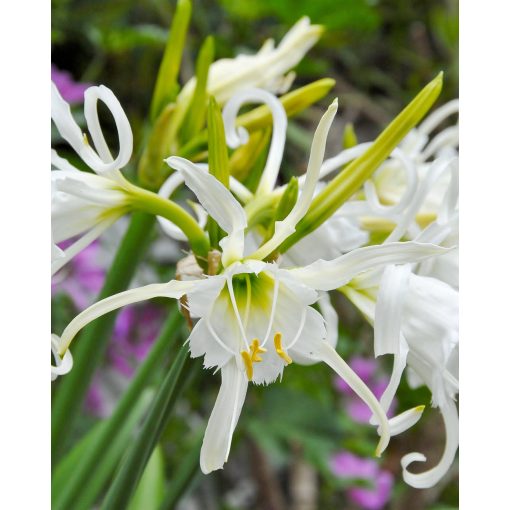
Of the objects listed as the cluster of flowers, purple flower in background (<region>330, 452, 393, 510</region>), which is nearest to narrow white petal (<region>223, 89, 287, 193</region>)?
the cluster of flowers

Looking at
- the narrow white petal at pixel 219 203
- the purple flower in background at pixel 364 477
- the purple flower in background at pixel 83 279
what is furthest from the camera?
the purple flower in background at pixel 364 477

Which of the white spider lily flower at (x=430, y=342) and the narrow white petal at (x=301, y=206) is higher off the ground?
the narrow white petal at (x=301, y=206)

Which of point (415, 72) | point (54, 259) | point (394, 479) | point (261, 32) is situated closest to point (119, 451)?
point (54, 259)

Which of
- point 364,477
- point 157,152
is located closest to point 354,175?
point 157,152

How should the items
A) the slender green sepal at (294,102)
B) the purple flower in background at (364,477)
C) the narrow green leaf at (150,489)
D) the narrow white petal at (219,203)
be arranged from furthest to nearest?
the purple flower in background at (364,477) < the narrow green leaf at (150,489) < the slender green sepal at (294,102) < the narrow white petal at (219,203)

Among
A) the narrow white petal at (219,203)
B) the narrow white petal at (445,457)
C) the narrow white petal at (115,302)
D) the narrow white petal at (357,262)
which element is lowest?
the narrow white petal at (445,457)

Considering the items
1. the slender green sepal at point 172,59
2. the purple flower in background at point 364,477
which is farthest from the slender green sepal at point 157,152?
the purple flower in background at point 364,477

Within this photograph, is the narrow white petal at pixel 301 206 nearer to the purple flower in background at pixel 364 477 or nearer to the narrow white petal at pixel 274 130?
the narrow white petal at pixel 274 130

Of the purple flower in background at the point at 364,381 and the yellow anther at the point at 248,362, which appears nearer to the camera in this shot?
the yellow anther at the point at 248,362
